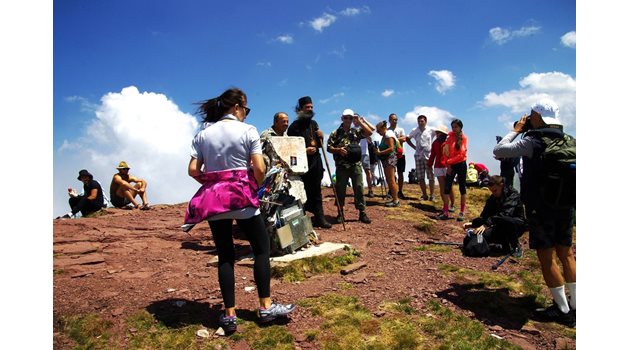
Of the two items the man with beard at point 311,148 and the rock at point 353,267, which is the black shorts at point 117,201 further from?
the rock at point 353,267

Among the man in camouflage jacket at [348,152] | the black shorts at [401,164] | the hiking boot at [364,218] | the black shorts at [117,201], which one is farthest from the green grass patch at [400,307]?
the black shorts at [117,201]

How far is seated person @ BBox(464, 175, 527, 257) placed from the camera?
21.6 ft

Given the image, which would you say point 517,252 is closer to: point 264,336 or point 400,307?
point 400,307

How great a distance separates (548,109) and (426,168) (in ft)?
24.6

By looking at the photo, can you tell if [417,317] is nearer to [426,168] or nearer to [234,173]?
[234,173]

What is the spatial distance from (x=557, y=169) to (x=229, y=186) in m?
3.20

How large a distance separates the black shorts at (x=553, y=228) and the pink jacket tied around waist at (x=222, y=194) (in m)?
2.98

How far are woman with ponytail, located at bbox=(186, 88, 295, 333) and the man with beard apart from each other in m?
3.73

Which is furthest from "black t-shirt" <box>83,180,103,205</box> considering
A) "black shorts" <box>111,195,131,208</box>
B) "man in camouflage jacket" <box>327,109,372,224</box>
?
"man in camouflage jacket" <box>327,109,372,224</box>

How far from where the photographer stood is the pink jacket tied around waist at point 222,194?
12.4ft

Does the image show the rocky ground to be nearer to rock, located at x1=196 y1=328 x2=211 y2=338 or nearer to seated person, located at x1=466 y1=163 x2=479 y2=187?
rock, located at x1=196 y1=328 x2=211 y2=338

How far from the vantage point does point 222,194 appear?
12.5 feet

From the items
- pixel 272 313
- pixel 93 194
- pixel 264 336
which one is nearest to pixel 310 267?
pixel 272 313

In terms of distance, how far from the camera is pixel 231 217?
152 inches
